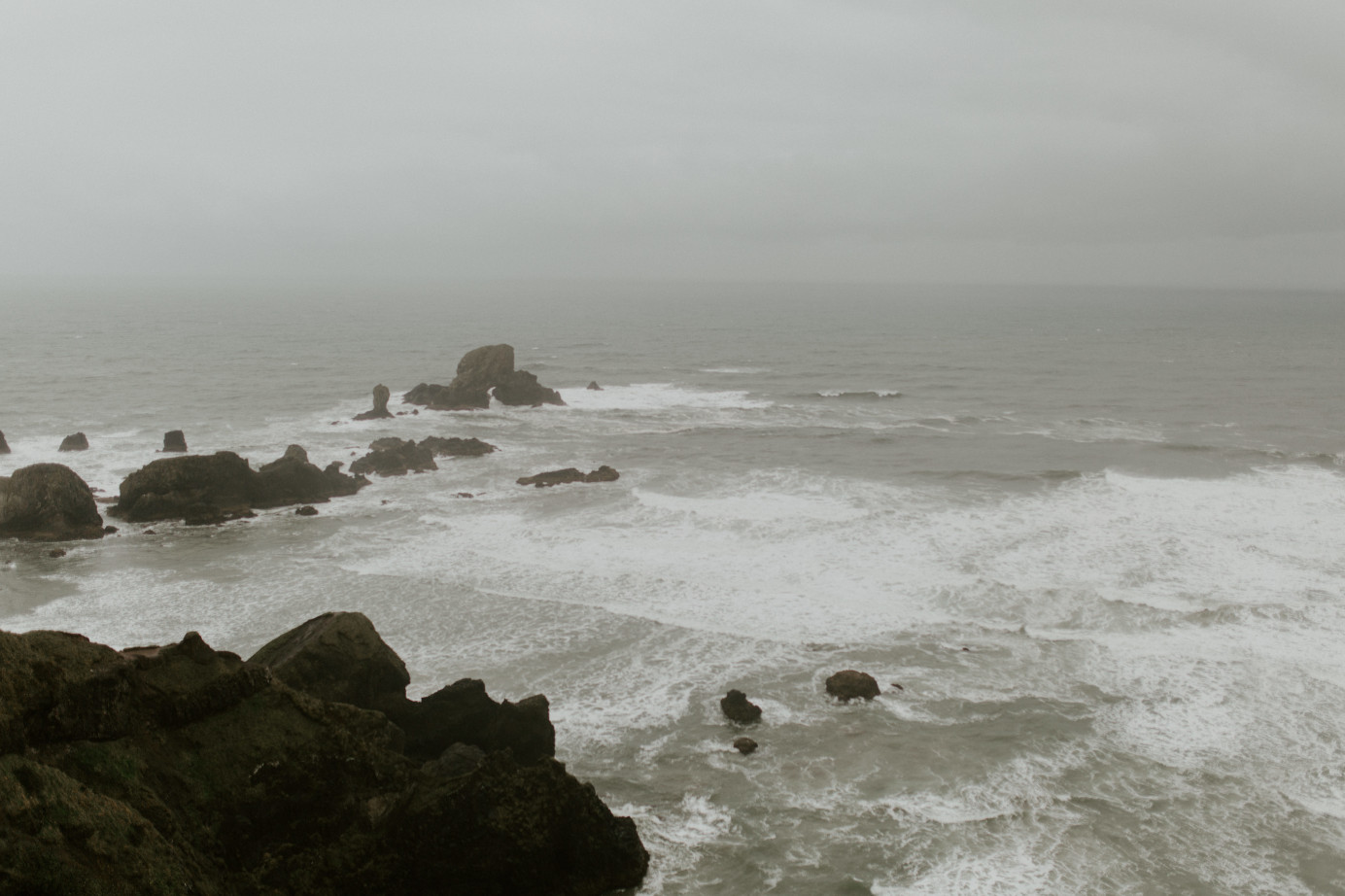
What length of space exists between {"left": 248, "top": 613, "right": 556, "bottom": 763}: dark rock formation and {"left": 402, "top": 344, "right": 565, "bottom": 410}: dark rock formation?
42022 millimetres

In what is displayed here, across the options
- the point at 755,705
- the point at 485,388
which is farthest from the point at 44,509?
the point at 485,388

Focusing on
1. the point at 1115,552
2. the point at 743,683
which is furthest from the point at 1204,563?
the point at 743,683

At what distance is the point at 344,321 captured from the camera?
14150cm

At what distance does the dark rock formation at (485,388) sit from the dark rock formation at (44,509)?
27.2m

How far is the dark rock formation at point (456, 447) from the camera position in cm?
4228

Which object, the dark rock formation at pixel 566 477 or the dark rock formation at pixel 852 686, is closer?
the dark rock formation at pixel 852 686

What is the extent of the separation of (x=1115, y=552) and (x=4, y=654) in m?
26.8

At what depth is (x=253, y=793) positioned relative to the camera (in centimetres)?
1142

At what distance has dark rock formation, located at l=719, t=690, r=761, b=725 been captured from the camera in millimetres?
17438

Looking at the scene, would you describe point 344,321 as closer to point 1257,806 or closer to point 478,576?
point 478,576

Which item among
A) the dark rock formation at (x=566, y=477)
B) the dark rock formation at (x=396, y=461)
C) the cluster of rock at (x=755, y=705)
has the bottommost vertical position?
the cluster of rock at (x=755, y=705)

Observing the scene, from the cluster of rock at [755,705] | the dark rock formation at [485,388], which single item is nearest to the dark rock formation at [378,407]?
the dark rock formation at [485,388]

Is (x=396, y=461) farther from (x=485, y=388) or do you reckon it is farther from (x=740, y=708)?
(x=740, y=708)

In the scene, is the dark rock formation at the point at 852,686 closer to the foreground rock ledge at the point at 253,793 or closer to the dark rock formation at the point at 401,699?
the dark rock formation at the point at 401,699
